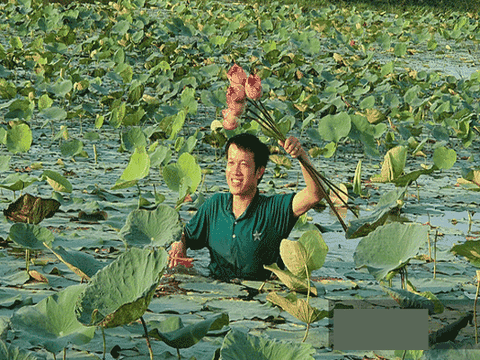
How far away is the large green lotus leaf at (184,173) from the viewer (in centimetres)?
292

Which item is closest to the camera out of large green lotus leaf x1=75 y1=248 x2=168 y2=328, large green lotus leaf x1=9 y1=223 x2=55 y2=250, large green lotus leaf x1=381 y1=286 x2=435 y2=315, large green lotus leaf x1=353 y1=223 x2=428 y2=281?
large green lotus leaf x1=75 y1=248 x2=168 y2=328

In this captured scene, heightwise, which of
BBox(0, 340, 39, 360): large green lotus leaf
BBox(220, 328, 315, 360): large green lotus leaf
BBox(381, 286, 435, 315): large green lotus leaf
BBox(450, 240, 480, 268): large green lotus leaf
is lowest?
BBox(0, 340, 39, 360): large green lotus leaf

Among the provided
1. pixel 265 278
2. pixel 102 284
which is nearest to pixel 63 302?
pixel 102 284

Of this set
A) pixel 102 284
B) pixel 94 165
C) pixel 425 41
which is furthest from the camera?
pixel 425 41

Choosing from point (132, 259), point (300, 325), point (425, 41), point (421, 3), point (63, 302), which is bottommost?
point (300, 325)

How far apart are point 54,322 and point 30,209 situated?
3.00 feet

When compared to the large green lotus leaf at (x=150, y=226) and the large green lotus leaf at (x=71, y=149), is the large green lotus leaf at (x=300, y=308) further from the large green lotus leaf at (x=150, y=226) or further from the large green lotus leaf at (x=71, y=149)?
the large green lotus leaf at (x=71, y=149)

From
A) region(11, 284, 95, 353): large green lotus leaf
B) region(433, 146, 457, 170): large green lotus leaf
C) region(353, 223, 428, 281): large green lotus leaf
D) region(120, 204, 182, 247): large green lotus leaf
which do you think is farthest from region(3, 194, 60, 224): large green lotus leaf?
region(433, 146, 457, 170): large green lotus leaf

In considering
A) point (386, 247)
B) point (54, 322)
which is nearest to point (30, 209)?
point (54, 322)

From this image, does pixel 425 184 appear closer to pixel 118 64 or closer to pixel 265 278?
pixel 265 278

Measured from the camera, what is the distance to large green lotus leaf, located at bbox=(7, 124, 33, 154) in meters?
3.67

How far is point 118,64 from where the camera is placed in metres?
5.70

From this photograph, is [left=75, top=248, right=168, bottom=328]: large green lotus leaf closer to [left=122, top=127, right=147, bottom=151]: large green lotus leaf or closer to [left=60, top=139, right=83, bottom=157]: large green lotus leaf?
[left=122, top=127, right=147, bottom=151]: large green lotus leaf

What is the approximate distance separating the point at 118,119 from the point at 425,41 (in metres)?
6.40
